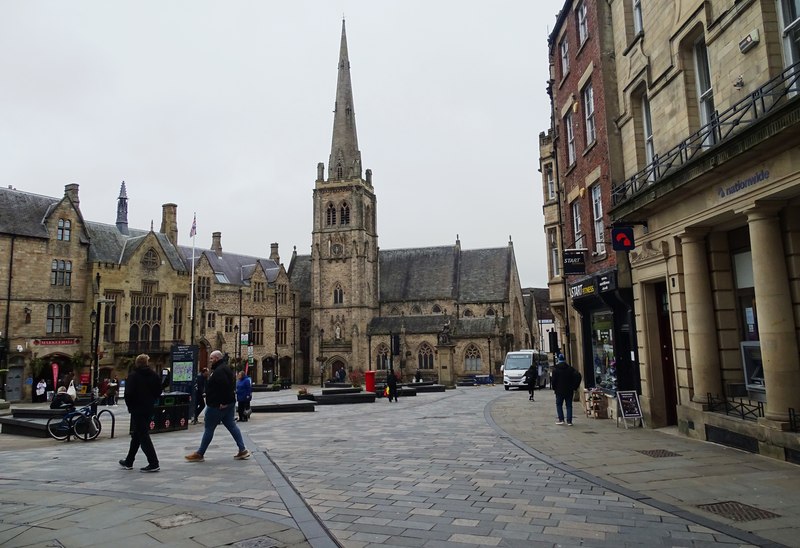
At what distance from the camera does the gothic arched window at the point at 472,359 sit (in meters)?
58.2

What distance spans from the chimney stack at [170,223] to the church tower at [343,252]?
1710cm

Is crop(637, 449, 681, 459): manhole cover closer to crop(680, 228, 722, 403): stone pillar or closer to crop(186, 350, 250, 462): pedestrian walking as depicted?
crop(680, 228, 722, 403): stone pillar

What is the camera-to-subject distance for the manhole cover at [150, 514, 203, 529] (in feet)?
19.7

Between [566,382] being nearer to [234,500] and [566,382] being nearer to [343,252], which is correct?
[234,500]

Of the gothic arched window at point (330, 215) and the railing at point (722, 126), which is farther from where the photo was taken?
the gothic arched window at point (330, 215)

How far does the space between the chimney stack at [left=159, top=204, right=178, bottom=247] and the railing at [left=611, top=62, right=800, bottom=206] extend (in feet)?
147

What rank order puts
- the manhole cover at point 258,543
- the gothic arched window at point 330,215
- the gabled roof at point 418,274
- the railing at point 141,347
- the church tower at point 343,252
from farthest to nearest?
the gabled roof at point 418,274 < the gothic arched window at point 330,215 < the church tower at point 343,252 < the railing at point 141,347 < the manhole cover at point 258,543

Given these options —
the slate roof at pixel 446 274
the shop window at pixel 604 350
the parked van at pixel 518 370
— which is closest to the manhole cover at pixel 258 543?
the shop window at pixel 604 350

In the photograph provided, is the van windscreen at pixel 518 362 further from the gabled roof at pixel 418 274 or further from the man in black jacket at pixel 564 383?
the gabled roof at pixel 418 274

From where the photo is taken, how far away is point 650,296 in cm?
1373

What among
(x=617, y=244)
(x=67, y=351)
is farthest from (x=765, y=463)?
(x=67, y=351)

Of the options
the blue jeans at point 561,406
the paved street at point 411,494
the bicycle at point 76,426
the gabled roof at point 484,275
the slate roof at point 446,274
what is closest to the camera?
the paved street at point 411,494

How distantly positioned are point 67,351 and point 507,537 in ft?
128

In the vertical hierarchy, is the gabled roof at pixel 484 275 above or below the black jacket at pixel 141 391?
above
